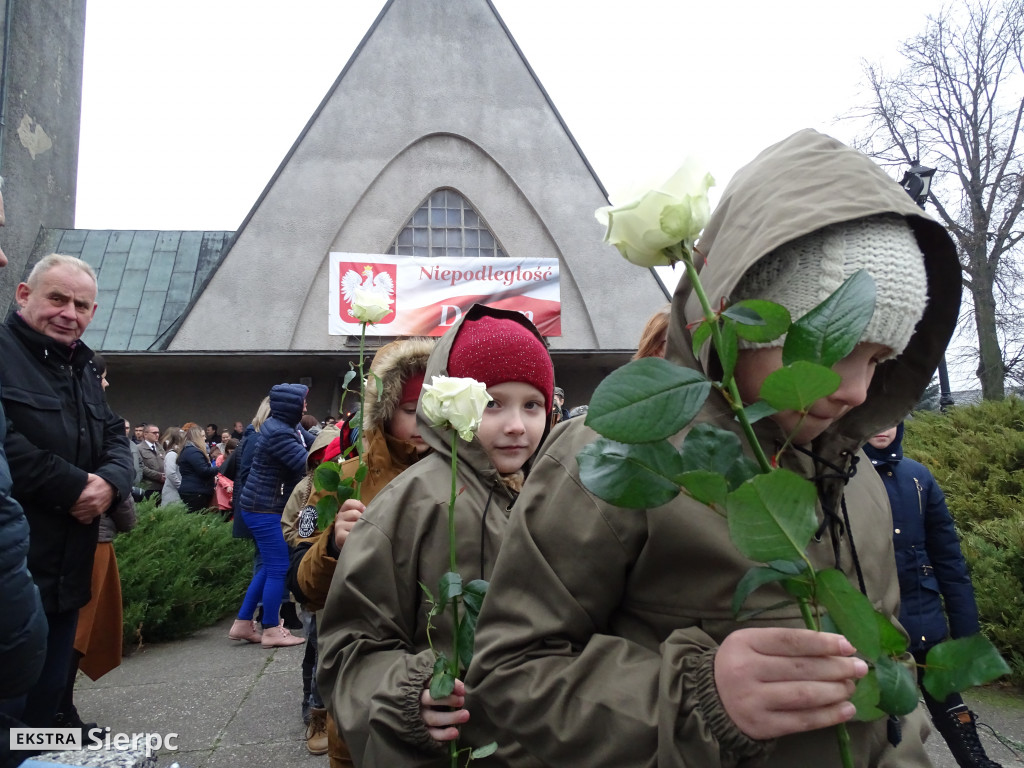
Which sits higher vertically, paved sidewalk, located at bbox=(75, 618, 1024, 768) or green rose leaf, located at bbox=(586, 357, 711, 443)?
green rose leaf, located at bbox=(586, 357, 711, 443)

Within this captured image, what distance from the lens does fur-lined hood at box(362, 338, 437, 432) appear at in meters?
2.66

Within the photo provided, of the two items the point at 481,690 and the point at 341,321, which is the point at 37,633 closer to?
the point at 481,690

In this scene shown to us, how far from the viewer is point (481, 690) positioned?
1.13m

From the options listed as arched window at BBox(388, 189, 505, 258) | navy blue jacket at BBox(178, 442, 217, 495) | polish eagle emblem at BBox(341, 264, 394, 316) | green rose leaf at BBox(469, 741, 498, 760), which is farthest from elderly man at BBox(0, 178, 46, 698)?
arched window at BBox(388, 189, 505, 258)

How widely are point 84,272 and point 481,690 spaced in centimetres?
300

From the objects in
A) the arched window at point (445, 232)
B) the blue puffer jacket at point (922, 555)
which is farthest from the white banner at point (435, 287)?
the blue puffer jacket at point (922, 555)

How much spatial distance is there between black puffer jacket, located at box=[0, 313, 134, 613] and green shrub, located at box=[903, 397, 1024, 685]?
16.8 feet

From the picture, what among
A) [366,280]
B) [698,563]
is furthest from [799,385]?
[366,280]

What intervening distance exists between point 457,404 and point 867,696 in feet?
2.73

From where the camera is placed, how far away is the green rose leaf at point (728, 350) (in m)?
0.73

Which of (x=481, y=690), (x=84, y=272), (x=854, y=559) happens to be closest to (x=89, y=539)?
(x=84, y=272)

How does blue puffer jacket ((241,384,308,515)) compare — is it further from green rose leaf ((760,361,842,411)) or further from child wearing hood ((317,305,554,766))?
green rose leaf ((760,361,842,411))

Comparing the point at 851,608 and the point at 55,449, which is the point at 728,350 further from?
the point at 55,449

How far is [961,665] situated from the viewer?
82 cm
